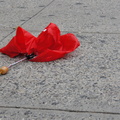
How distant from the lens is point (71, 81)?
2934 mm

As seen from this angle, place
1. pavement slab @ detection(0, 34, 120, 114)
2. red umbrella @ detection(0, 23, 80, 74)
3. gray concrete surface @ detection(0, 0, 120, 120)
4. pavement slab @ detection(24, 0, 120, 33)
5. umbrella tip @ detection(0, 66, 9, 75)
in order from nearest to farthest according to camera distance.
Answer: gray concrete surface @ detection(0, 0, 120, 120), pavement slab @ detection(0, 34, 120, 114), umbrella tip @ detection(0, 66, 9, 75), red umbrella @ detection(0, 23, 80, 74), pavement slab @ detection(24, 0, 120, 33)

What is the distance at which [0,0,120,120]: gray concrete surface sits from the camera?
2.47 m

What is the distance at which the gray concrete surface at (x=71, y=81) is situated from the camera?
2.47 metres

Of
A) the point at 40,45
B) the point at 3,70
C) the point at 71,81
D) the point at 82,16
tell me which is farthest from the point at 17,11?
the point at 71,81

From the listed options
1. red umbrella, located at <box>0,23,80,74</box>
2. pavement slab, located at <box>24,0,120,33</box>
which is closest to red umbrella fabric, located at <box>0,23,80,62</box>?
red umbrella, located at <box>0,23,80,74</box>

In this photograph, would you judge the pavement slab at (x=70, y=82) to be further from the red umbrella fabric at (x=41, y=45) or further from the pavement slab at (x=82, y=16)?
the pavement slab at (x=82, y=16)

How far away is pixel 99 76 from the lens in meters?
3.03

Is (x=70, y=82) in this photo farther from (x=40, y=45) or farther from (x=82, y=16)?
(x=82, y=16)

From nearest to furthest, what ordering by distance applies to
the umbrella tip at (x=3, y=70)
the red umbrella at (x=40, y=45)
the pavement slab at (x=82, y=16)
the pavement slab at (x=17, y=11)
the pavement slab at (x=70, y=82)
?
the pavement slab at (x=70, y=82), the umbrella tip at (x=3, y=70), the red umbrella at (x=40, y=45), the pavement slab at (x=82, y=16), the pavement slab at (x=17, y=11)

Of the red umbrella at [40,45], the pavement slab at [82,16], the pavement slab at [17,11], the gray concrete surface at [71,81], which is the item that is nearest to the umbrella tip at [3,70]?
the gray concrete surface at [71,81]

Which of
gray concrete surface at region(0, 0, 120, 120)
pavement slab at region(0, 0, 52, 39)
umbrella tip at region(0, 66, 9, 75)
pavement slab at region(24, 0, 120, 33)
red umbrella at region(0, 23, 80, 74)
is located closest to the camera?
gray concrete surface at region(0, 0, 120, 120)

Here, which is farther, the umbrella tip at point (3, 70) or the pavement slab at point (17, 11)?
the pavement slab at point (17, 11)

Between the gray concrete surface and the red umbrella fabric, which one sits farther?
the red umbrella fabric

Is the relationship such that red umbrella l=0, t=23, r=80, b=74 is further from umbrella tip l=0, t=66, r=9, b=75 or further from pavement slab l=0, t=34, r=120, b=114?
umbrella tip l=0, t=66, r=9, b=75
